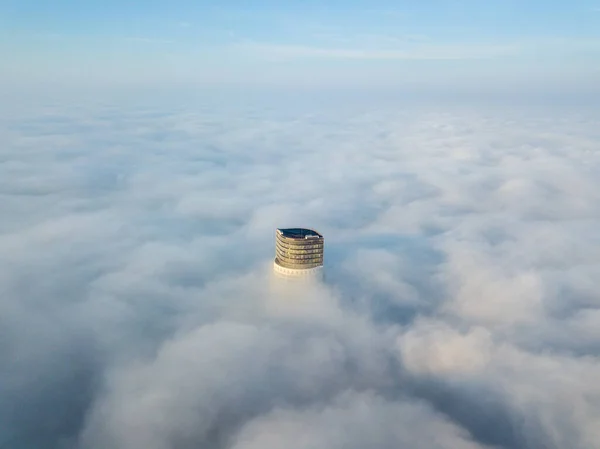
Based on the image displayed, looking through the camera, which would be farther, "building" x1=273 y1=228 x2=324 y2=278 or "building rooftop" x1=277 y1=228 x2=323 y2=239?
"building rooftop" x1=277 y1=228 x2=323 y2=239

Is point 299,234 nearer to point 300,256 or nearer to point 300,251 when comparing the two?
point 300,251

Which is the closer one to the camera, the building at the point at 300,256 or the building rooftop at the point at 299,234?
the building at the point at 300,256

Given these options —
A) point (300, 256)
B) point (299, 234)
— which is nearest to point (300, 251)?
point (300, 256)

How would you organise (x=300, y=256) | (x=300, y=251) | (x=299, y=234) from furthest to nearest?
(x=299, y=234) < (x=300, y=256) < (x=300, y=251)

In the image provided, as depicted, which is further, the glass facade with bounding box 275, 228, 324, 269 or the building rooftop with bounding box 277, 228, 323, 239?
the building rooftop with bounding box 277, 228, 323, 239

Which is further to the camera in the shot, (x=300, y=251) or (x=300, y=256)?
(x=300, y=256)

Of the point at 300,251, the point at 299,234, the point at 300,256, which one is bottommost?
the point at 300,256

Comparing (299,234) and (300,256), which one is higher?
(299,234)

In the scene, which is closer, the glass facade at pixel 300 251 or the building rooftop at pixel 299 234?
the glass facade at pixel 300 251
